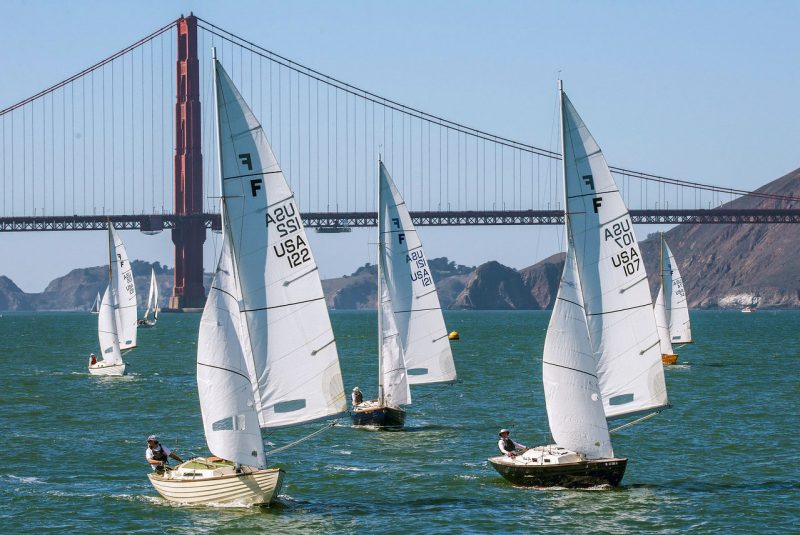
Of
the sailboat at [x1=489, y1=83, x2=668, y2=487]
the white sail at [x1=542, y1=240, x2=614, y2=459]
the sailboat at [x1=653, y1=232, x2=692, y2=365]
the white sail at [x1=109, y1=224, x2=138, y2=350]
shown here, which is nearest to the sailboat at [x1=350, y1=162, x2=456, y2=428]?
the sailboat at [x1=489, y1=83, x2=668, y2=487]

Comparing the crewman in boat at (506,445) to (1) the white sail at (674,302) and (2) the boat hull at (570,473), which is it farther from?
(1) the white sail at (674,302)

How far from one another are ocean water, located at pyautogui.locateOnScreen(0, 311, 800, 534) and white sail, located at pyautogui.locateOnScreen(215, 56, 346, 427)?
1994mm

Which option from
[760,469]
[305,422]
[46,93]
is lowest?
[760,469]

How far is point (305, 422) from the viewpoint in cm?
2233

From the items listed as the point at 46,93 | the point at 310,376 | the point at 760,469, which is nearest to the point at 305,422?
the point at 310,376

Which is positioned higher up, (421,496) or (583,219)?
(583,219)

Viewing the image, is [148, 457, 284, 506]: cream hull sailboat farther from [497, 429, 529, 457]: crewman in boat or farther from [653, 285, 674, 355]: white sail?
[653, 285, 674, 355]: white sail

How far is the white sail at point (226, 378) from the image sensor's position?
2144 cm

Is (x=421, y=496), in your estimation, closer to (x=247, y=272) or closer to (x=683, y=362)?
(x=247, y=272)

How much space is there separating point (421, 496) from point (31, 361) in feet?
152

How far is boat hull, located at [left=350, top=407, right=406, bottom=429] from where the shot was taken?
33.5 m

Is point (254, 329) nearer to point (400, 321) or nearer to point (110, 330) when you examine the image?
point (400, 321)

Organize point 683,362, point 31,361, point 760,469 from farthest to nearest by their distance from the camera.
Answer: point 31,361, point 683,362, point 760,469

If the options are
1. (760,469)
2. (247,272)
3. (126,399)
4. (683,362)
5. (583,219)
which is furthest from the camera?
(683,362)
